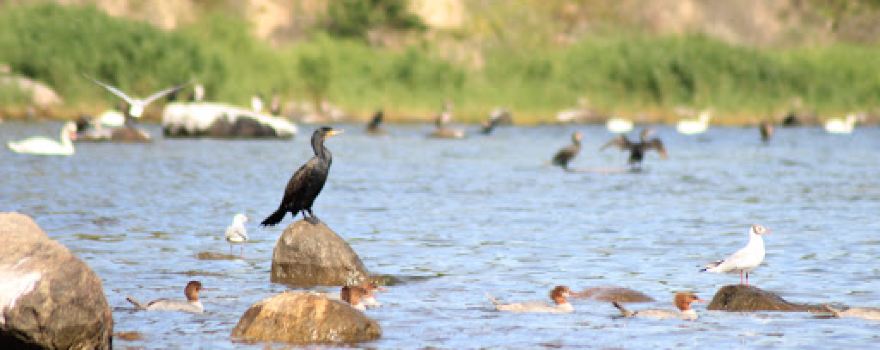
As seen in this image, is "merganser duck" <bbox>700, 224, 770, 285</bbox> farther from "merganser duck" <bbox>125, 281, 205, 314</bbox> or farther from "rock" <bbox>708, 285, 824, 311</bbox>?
"merganser duck" <bbox>125, 281, 205, 314</bbox>

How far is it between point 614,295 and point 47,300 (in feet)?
19.5

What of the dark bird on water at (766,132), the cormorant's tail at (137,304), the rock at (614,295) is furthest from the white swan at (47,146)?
the rock at (614,295)

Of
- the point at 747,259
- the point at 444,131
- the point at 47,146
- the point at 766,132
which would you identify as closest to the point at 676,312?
the point at 747,259

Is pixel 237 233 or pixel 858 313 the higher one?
pixel 237 233

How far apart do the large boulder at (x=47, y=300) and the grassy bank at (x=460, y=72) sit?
4437 cm

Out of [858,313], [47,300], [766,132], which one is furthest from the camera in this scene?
[766,132]

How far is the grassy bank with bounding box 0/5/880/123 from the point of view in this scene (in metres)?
56.3

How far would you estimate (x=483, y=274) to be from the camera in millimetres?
17438

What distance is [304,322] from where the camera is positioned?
12680mm

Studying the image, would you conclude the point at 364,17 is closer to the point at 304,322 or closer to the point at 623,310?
the point at 623,310

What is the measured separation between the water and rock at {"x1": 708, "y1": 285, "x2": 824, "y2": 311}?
23cm

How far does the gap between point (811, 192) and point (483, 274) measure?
1417 cm

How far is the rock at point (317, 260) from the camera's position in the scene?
1627 centimetres

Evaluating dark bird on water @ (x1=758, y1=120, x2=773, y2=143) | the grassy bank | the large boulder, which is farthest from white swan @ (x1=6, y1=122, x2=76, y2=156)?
the large boulder
